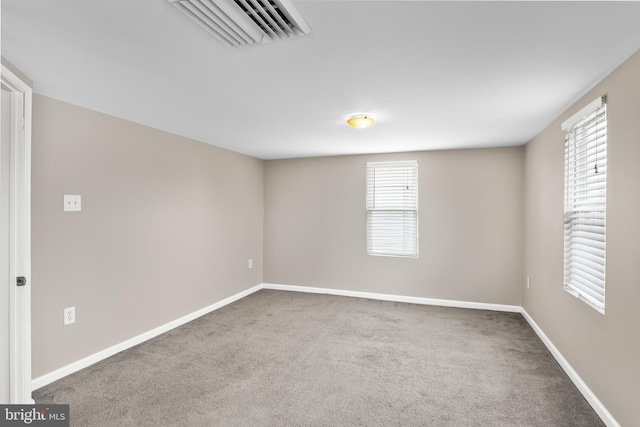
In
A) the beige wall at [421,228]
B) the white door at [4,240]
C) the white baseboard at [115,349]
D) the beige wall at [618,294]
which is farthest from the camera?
the beige wall at [421,228]

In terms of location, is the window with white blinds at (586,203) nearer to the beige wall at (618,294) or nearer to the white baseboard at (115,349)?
the beige wall at (618,294)

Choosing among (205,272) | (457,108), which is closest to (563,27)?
(457,108)

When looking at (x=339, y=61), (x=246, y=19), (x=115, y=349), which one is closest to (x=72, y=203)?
(x=115, y=349)

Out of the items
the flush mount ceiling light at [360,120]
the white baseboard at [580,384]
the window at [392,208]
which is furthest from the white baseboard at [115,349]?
the white baseboard at [580,384]

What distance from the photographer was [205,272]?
4.20 m

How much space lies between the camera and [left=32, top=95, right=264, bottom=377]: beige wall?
249cm

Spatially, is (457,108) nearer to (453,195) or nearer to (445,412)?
(453,195)

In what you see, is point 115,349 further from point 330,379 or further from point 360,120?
point 360,120

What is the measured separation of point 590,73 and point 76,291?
4138mm

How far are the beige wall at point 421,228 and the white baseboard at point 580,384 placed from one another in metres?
1.11

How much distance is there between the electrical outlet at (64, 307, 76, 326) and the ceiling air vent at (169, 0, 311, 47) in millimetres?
2503

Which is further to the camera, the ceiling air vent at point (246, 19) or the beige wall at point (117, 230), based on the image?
the beige wall at point (117, 230)

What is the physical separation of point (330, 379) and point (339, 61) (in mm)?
2337

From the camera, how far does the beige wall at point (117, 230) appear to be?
8.18 ft
